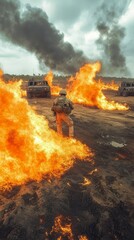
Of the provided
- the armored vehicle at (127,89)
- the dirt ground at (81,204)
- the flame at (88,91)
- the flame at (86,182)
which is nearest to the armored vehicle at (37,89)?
the flame at (88,91)

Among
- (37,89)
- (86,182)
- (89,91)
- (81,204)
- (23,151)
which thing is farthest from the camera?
(37,89)

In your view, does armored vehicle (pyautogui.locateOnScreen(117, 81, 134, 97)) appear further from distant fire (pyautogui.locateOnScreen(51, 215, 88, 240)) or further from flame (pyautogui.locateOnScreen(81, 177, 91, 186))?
distant fire (pyautogui.locateOnScreen(51, 215, 88, 240))

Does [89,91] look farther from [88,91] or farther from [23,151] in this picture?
[23,151]

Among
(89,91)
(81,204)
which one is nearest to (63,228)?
(81,204)

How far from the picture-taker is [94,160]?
7133 mm

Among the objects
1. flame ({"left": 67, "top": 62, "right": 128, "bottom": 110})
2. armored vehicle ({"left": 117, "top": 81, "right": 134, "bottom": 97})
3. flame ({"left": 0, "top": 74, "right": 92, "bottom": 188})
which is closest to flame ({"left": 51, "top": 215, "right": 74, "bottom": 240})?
flame ({"left": 0, "top": 74, "right": 92, "bottom": 188})

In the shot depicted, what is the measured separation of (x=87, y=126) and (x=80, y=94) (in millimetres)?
9944

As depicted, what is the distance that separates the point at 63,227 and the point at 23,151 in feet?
9.10

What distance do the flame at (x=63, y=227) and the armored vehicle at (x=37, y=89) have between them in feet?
65.5

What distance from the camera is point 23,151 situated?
20.8 feet

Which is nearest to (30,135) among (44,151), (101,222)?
(44,151)

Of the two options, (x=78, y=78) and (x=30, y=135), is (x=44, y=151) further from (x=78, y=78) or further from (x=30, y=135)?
(x=78, y=78)

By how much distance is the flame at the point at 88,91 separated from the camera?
63.4 ft

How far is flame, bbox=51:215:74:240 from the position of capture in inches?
151
